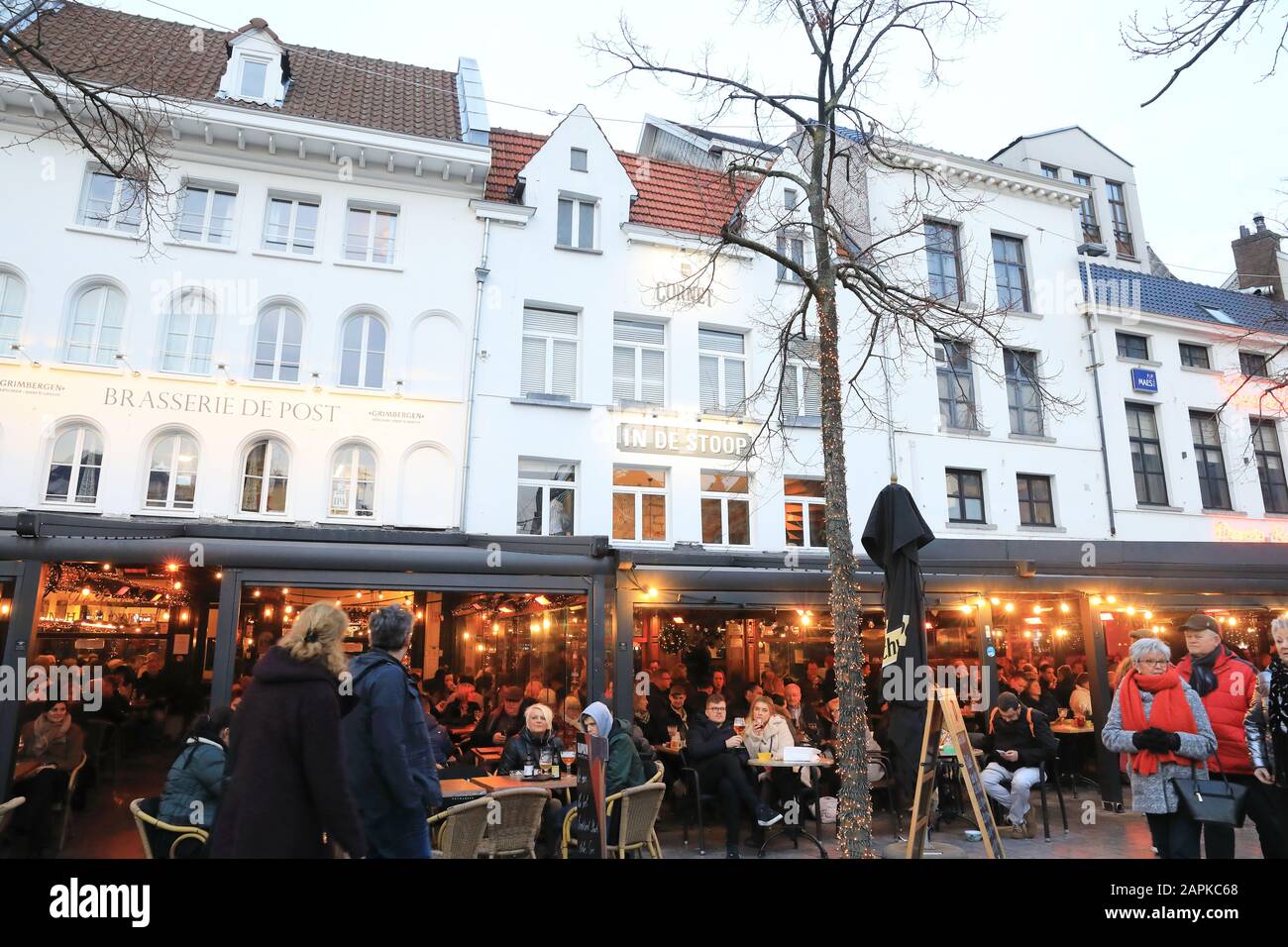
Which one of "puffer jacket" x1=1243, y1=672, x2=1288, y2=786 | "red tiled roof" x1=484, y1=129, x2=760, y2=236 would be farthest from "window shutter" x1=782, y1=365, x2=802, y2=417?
"puffer jacket" x1=1243, y1=672, x2=1288, y2=786

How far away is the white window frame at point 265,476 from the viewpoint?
12.3 metres

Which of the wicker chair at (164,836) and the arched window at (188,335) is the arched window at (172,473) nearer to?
the arched window at (188,335)

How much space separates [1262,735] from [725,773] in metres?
5.42

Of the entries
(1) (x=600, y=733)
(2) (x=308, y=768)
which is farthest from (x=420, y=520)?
(2) (x=308, y=768)

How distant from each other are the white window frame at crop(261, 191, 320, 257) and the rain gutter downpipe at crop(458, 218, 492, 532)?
2.36 m

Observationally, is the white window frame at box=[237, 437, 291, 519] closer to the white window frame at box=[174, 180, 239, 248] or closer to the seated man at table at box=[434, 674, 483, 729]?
the white window frame at box=[174, 180, 239, 248]

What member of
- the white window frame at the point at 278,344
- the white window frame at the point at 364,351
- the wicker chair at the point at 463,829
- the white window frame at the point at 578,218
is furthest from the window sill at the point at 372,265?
the wicker chair at the point at 463,829

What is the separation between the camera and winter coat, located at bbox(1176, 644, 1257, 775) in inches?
215

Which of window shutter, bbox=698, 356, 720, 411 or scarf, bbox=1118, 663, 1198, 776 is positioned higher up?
window shutter, bbox=698, 356, 720, 411

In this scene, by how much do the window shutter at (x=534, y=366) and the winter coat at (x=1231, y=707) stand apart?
34.4ft

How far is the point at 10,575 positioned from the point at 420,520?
17.0ft

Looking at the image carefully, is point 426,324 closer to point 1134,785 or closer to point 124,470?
point 124,470

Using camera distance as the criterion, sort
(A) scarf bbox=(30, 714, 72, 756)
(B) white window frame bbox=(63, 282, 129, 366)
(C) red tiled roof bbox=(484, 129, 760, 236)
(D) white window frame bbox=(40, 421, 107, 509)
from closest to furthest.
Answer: (A) scarf bbox=(30, 714, 72, 756)
(D) white window frame bbox=(40, 421, 107, 509)
(B) white window frame bbox=(63, 282, 129, 366)
(C) red tiled roof bbox=(484, 129, 760, 236)

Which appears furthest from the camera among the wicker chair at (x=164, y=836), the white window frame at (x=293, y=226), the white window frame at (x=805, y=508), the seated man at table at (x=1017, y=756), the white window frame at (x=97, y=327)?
the white window frame at (x=805, y=508)
